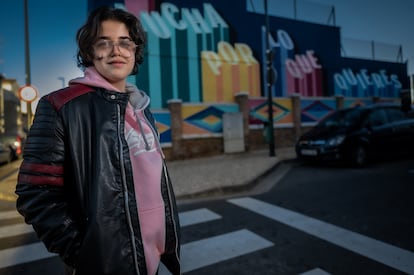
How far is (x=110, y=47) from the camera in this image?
139 cm

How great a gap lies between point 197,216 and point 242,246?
4.24 ft

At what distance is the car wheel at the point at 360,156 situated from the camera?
7.93 m

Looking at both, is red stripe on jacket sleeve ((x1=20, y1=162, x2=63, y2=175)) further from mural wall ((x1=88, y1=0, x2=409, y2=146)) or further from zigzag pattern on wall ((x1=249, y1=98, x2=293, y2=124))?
zigzag pattern on wall ((x1=249, y1=98, x2=293, y2=124))

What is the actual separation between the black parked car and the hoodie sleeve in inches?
307

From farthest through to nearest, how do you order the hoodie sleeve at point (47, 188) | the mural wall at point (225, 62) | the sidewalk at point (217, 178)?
1. the mural wall at point (225, 62)
2. the sidewalk at point (217, 178)
3. the hoodie sleeve at point (47, 188)

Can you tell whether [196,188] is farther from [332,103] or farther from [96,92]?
[332,103]

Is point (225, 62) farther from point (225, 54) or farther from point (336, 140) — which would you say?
point (336, 140)

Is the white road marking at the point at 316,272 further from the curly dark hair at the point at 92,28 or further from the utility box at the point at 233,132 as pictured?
the utility box at the point at 233,132

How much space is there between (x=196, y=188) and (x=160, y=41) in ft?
24.0

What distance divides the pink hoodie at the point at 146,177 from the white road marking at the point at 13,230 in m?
3.71

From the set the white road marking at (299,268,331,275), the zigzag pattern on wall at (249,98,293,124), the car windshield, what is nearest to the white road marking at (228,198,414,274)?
the white road marking at (299,268,331,275)

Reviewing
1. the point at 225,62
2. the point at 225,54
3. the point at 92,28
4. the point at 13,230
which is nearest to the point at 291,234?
the point at 92,28

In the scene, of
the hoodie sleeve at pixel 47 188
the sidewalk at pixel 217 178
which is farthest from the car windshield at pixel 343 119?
the hoodie sleeve at pixel 47 188

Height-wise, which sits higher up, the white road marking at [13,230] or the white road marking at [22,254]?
the white road marking at [13,230]
